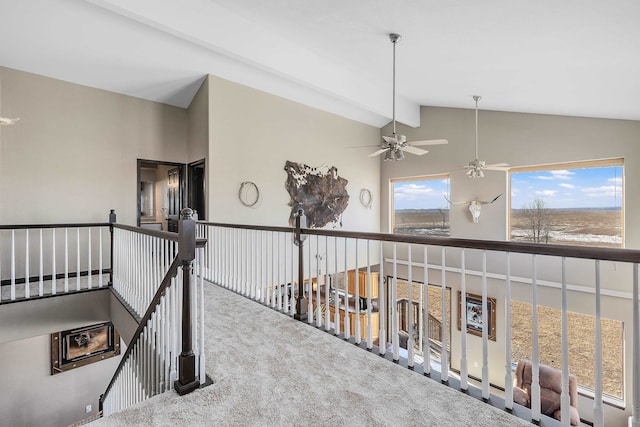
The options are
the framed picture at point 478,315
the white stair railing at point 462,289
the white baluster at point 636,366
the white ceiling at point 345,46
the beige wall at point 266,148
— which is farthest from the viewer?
the framed picture at point 478,315

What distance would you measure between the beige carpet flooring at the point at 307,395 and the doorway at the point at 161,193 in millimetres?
2379

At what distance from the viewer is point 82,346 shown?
5.88 meters

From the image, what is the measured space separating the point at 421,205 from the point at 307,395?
6.65 metres

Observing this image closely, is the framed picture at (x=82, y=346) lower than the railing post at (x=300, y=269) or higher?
lower

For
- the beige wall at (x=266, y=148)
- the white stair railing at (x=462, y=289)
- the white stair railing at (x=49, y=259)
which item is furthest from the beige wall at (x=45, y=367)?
the beige wall at (x=266, y=148)

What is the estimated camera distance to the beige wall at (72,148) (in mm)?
4543

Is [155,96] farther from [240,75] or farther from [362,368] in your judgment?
[362,368]

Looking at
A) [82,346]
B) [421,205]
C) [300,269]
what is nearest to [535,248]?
[300,269]

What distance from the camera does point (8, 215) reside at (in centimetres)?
450

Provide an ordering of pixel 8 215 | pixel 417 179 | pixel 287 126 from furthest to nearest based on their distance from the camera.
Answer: pixel 417 179
pixel 287 126
pixel 8 215

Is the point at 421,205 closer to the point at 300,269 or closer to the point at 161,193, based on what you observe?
the point at 300,269

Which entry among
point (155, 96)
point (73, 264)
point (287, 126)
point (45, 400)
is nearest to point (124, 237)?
point (73, 264)

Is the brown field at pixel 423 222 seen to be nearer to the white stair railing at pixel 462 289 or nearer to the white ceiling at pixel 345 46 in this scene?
the white stair railing at pixel 462 289

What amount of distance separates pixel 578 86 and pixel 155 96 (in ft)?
20.6
